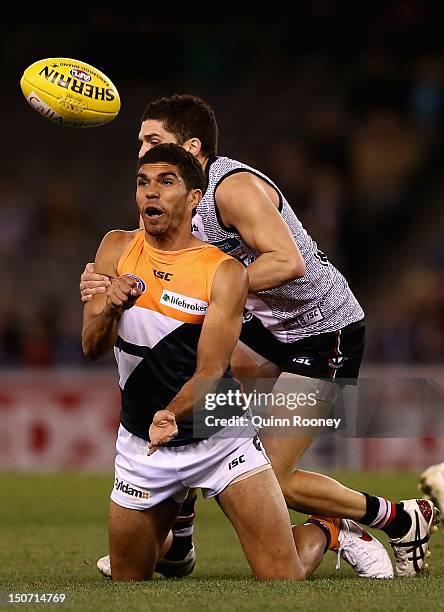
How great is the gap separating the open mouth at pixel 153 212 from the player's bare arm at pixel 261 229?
56cm

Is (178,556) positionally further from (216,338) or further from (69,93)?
(69,93)

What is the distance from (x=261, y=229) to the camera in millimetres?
6117

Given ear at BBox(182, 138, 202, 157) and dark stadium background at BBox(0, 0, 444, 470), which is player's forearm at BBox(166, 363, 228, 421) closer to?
ear at BBox(182, 138, 202, 157)

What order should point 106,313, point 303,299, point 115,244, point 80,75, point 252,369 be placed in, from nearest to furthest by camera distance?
point 106,313 → point 115,244 → point 80,75 → point 303,299 → point 252,369

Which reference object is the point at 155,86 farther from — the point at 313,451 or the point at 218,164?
the point at 218,164

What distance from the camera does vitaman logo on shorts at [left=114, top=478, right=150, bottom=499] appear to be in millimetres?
5832

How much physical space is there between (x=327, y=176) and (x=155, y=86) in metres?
4.24

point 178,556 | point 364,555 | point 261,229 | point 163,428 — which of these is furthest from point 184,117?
point 364,555

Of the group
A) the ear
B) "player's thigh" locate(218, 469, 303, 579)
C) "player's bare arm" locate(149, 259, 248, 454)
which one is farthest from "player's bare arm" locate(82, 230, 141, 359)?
the ear

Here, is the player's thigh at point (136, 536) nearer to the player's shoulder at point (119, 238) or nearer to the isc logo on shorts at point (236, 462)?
the isc logo on shorts at point (236, 462)

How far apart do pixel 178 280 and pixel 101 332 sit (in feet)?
Result: 1.33

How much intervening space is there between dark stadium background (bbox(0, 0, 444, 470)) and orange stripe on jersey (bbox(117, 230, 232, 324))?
6.93 metres

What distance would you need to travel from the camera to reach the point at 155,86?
1980 cm

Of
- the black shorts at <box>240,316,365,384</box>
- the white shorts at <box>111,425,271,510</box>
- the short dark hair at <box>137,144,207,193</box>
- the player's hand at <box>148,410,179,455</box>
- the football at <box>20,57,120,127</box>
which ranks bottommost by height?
the white shorts at <box>111,425,271,510</box>
